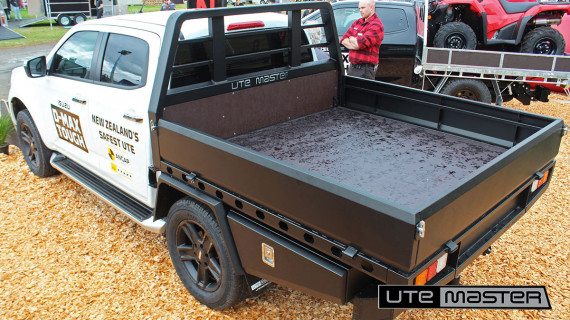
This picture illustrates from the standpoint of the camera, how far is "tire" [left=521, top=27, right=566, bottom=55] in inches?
328

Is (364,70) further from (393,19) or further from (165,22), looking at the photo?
(165,22)

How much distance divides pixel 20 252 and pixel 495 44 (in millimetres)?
8828

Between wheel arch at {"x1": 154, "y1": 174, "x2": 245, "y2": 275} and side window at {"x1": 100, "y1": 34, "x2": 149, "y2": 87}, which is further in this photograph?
side window at {"x1": 100, "y1": 34, "x2": 149, "y2": 87}

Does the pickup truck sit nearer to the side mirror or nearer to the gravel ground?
the side mirror

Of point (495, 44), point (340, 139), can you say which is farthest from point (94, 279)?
point (495, 44)

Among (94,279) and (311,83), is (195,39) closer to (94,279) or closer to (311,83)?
(311,83)

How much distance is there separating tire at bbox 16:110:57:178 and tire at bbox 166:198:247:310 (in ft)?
8.64

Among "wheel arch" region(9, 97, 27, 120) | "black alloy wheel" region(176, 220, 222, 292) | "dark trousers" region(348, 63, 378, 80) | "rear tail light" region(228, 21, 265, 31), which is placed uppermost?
"rear tail light" region(228, 21, 265, 31)

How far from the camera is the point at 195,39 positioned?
3303 mm

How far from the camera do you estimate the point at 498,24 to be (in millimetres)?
8742

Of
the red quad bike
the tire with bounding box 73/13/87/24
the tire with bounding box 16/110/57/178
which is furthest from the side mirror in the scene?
the tire with bounding box 73/13/87/24

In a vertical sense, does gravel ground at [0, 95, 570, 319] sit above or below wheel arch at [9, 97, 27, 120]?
below

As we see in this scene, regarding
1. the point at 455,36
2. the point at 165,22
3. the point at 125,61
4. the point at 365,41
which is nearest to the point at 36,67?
the point at 125,61

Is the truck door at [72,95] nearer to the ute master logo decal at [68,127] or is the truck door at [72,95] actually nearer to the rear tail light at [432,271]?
the ute master logo decal at [68,127]
